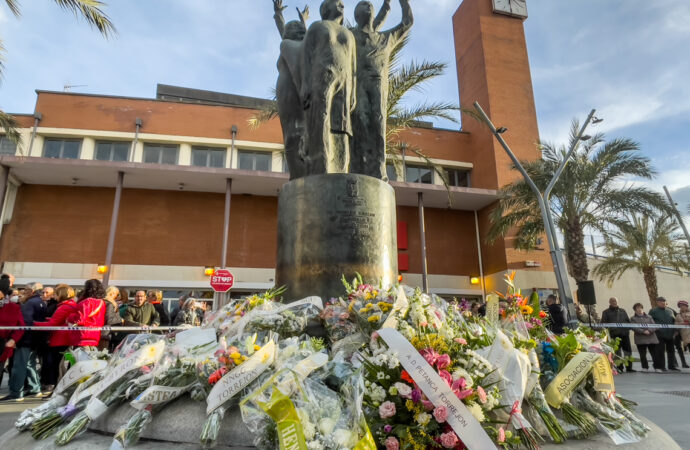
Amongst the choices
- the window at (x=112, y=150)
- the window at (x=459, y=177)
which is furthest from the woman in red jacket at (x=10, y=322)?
the window at (x=459, y=177)

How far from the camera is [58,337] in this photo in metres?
6.36

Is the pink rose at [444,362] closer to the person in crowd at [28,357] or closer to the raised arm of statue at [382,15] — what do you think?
the raised arm of statue at [382,15]

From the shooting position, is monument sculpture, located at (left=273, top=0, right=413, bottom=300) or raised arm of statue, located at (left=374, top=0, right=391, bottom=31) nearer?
monument sculpture, located at (left=273, top=0, right=413, bottom=300)

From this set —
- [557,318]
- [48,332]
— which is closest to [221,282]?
[48,332]

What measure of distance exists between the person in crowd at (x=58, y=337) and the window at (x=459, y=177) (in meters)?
18.8

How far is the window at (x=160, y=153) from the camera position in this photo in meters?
19.5

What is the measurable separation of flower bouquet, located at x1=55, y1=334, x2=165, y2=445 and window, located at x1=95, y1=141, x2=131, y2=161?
18932mm

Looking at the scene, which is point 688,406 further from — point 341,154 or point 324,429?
point 324,429

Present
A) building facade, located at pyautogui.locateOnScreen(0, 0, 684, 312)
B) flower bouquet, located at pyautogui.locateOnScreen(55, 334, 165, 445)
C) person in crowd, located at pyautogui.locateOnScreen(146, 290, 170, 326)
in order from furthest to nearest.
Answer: building facade, located at pyautogui.locateOnScreen(0, 0, 684, 312) < person in crowd, located at pyautogui.locateOnScreen(146, 290, 170, 326) < flower bouquet, located at pyautogui.locateOnScreen(55, 334, 165, 445)

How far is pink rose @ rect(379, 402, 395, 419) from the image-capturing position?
1.99 m

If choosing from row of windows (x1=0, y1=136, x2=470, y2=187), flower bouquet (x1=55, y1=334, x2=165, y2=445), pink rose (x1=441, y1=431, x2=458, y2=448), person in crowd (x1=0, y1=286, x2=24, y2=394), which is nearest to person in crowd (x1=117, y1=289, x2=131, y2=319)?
person in crowd (x1=0, y1=286, x2=24, y2=394)

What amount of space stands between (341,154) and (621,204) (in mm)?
14707

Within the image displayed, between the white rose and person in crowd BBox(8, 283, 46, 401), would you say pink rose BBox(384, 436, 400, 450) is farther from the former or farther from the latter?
person in crowd BBox(8, 283, 46, 401)

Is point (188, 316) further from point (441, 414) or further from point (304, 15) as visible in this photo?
point (441, 414)
